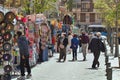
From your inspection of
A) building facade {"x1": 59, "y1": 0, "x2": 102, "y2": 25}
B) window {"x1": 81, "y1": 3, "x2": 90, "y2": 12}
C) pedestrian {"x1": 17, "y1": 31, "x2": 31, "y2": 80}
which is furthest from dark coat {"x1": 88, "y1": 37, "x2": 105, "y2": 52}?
window {"x1": 81, "y1": 3, "x2": 90, "y2": 12}

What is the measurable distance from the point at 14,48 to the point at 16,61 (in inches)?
26.6

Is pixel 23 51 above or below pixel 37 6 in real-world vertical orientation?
below

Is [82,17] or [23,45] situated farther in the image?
[82,17]

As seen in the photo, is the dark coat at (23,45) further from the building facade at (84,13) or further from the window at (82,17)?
the window at (82,17)

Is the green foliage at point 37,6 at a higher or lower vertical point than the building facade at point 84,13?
higher

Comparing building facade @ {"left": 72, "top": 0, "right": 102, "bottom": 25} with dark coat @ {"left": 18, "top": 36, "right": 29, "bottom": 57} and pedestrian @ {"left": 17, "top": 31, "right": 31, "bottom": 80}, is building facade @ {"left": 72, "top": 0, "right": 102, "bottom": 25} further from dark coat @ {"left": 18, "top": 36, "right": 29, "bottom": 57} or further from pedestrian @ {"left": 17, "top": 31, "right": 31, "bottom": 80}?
dark coat @ {"left": 18, "top": 36, "right": 29, "bottom": 57}

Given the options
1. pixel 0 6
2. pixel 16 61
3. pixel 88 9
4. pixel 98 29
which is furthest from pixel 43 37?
pixel 88 9

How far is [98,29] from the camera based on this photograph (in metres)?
103

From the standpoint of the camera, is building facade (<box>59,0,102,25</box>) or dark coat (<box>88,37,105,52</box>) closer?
dark coat (<box>88,37,105,52</box>)

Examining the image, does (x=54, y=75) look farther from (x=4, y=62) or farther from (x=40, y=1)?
(x=40, y=1)

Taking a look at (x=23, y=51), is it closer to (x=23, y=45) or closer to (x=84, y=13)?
(x=23, y=45)

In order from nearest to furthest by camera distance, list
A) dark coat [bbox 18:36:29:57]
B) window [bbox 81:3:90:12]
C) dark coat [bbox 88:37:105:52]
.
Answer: dark coat [bbox 18:36:29:57] < dark coat [bbox 88:37:105:52] < window [bbox 81:3:90:12]

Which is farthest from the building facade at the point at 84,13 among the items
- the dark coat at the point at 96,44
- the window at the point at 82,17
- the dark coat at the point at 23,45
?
the dark coat at the point at 23,45

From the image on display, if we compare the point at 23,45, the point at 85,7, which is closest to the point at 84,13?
the point at 85,7
